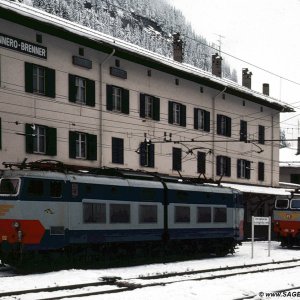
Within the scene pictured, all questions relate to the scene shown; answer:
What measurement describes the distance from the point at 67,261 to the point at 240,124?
2510 cm

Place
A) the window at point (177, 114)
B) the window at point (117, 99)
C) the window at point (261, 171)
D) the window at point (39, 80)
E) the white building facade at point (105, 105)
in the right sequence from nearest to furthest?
1. the white building facade at point (105, 105)
2. the window at point (39, 80)
3. the window at point (117, 99)
4. the window at point (177, 114)
5. the window at point (261, 171)

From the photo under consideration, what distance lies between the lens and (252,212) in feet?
136

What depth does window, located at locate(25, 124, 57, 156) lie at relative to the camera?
27.7 m

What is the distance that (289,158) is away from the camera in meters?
69.0

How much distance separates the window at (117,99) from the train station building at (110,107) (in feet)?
0.17

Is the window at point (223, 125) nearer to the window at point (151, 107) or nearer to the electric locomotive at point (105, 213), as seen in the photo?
the window at point (151, 107)

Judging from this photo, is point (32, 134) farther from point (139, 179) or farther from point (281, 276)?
point (281, 276)

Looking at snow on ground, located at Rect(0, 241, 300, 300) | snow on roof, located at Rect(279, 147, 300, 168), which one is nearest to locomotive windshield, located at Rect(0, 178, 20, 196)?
snow on ground, located at Rect(0, 241, 300, 300)

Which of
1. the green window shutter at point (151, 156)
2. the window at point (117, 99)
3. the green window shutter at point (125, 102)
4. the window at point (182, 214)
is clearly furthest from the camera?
the green window shutter at point (151, 156)

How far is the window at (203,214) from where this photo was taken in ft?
82.5

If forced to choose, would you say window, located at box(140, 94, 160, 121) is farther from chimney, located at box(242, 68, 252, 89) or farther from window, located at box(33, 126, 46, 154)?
chimney, located at box(242, 68, 252, 89)

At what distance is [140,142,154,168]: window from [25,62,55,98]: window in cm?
735

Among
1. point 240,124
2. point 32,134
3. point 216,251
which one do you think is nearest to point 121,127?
point 32,134

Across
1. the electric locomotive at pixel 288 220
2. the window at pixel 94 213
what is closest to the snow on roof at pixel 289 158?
the electric locomotive at pixel 288 220
